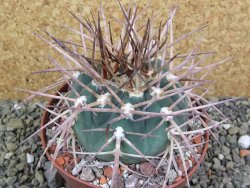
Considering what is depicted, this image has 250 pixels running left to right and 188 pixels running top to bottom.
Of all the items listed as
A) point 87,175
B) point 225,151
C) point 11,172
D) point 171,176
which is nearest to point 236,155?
point 225,151

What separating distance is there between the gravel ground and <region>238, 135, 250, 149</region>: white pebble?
1 centimetres

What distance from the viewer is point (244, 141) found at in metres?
1.62

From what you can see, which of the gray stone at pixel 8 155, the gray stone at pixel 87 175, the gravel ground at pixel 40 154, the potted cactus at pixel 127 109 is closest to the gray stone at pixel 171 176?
the potted cactus at pixel 127 109

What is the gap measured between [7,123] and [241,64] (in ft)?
2.85

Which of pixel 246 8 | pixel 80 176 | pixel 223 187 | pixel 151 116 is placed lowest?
pixel 223 187

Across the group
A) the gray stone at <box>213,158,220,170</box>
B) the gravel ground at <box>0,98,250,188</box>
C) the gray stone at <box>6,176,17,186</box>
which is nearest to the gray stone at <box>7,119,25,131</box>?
the gravel ground at <box>0,98,250,188</box>

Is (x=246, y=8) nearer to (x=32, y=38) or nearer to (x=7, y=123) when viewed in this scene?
(x=32, y=38)

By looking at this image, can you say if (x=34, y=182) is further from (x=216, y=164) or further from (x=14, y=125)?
(x=216, y=164)

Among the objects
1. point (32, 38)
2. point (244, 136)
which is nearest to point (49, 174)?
point (32, 38)

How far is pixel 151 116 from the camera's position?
0.97m

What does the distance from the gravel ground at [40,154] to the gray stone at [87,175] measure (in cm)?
30

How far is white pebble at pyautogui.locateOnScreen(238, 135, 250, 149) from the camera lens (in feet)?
5.29

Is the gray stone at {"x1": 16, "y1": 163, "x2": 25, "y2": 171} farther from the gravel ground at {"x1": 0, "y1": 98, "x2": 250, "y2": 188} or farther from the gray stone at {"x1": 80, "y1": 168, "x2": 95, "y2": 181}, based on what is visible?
the gray stone at {"x1": 80, "y1": 168, "x2": 95, "y2": 181}

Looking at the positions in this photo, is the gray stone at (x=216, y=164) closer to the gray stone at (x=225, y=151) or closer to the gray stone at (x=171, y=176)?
the gray stone at (x=225, y=151)
